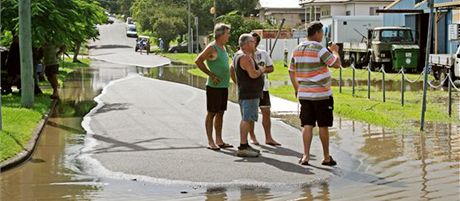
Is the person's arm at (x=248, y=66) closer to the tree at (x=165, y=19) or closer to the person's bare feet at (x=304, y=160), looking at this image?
the person's bare feet at (x=304, y=160)

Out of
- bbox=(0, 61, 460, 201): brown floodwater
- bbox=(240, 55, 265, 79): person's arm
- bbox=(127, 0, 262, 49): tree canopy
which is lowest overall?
bbox=(0, 61, 460, 201): brown floodwater

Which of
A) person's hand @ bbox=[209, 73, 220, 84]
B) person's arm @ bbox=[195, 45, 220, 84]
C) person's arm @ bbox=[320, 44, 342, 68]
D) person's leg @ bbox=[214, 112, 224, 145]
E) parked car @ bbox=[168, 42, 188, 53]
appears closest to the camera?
person's arm @ bbox=[320, 44, 342, 68]

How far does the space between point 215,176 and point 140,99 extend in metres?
10.9

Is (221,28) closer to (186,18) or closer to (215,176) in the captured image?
(215,176)

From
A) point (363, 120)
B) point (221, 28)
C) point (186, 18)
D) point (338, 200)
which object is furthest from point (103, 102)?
point (186, 18)

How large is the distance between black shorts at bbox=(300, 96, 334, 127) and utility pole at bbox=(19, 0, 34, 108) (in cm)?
776

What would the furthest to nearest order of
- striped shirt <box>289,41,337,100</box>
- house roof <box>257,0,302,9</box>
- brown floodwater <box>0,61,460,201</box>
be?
house roof <box>257,0,302,9</box> → striped shirt <box>289,41,337,100</box> → brown floodwater <box>0,61,460,201</box>

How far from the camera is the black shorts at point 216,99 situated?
1127 cm

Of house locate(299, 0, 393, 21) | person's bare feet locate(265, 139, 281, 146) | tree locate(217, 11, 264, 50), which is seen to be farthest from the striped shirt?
house locate(299, 0, 393, 21)

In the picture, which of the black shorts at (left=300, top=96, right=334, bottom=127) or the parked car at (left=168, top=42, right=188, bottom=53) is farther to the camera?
the parked car at (left=168, top=42, right=188, bottom=53)

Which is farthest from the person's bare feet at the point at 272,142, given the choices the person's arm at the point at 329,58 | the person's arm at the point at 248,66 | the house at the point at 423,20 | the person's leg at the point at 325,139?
the house at the point at 423,20

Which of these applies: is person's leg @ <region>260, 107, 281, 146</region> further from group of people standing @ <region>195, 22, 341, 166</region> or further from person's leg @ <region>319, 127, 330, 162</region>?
person's leg @ <region>319, 127, 330, 162</region>

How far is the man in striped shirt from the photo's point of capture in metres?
9.73

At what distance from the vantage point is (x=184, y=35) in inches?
2820
